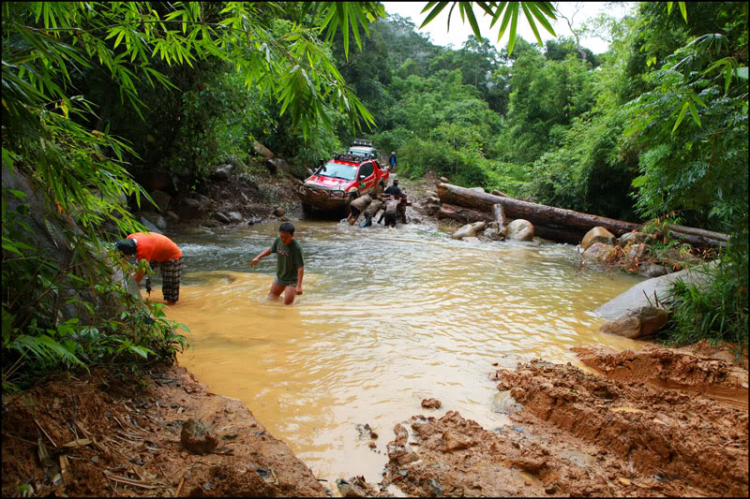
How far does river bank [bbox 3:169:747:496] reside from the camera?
2.32m

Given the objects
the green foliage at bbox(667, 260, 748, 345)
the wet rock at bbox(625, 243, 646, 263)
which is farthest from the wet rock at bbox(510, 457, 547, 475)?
the wet rock at bbox(625, 243, 646, 263)

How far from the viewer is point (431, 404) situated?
3.91 meters

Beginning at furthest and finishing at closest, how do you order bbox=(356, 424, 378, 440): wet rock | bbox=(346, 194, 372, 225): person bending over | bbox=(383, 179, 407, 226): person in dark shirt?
bbox=(383, 179, 407, 226): person in dark shirt
bbox=(346, 194, 372, 225): person bending over
bbox=(356, 424, 378, 440): wet rock

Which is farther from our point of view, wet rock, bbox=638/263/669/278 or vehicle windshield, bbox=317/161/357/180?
vehicle windshield, bbox=317/161/357/180

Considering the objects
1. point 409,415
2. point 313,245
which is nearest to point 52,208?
point 409,415

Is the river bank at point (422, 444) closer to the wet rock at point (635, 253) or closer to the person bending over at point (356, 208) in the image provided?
the wet rock at point (635, 253)

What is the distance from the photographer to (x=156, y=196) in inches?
544

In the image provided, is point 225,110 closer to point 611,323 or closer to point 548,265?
point 548,265

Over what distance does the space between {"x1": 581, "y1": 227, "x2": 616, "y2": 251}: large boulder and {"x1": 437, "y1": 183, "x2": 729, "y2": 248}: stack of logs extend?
0.84 m

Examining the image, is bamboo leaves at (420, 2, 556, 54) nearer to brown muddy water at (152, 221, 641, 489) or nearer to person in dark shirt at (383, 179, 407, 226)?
brown muddy water at (152, 221, 641, 489)

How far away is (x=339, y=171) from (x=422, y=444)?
1535 centimetres

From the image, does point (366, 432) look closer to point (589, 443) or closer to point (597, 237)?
point (589, 443)

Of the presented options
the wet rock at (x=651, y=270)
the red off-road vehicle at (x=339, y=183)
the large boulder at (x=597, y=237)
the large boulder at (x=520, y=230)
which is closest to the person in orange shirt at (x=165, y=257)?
the wet rock at (x=651, y=270)

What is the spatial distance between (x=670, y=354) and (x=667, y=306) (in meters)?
2.04
